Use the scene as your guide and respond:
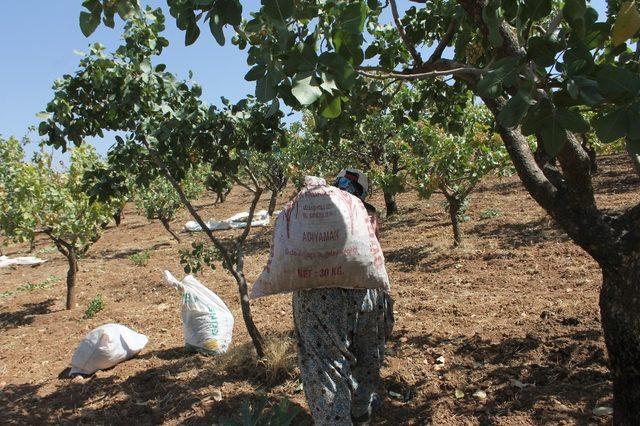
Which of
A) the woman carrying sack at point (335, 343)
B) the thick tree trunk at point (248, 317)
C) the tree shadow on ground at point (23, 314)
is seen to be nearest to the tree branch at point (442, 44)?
the woman carrying sack at point (335, 343)

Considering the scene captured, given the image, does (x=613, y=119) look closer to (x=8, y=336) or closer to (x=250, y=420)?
(x=250, y=420)

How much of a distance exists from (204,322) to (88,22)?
11.0 ft

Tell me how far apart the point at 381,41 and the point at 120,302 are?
568 centimetres

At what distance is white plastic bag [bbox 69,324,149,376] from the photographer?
14.3 feet

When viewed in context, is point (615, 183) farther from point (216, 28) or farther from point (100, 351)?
point (216, 28)

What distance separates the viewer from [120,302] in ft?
24.4

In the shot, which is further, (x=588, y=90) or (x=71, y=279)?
(x=71, y=279)

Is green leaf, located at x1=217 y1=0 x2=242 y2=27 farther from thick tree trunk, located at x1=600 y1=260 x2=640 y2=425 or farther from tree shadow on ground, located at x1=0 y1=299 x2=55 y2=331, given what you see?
tree shadow on ground, located at x1=0 y1=299 x2=55 y2=331

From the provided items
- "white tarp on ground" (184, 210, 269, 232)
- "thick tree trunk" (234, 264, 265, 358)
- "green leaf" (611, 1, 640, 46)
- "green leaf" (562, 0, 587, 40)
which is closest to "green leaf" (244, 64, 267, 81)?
"green leaf" (562, 0, 587, 40)

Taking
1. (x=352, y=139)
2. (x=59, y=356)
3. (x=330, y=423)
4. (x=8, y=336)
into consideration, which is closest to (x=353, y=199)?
(x=330, y=423)

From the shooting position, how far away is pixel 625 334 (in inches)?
90.4

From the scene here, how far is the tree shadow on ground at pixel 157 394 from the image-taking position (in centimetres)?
347

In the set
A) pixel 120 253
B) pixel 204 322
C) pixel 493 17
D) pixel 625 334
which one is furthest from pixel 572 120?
pixel 120 253

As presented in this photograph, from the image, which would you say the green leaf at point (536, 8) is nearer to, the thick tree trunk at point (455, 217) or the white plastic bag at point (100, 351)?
the white plastic bag at point (100, 351)
